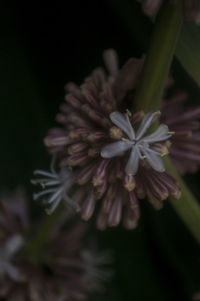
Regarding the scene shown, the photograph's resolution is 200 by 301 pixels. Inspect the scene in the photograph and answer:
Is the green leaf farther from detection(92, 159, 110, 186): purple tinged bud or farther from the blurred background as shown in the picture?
the blurred background

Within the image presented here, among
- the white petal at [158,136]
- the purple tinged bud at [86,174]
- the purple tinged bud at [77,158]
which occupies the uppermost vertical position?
the purple tinged bud at [77,158]

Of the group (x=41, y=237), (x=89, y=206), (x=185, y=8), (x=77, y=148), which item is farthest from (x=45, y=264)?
(x=185, y=8)

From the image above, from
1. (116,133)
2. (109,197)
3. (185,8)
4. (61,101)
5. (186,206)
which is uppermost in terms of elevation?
(61,101)

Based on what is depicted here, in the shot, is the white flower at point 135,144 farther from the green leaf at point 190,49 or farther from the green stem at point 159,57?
the green leaf at point 190,49

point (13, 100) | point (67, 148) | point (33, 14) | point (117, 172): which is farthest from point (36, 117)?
point (117, 172)

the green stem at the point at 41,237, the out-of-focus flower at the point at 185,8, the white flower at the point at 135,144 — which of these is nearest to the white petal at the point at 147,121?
the white flower at the point at 135,144

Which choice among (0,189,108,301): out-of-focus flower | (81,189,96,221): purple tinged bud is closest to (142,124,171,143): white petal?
(81,189,96,221): purple tinged bud

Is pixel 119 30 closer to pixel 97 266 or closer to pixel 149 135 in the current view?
pixel 149 135

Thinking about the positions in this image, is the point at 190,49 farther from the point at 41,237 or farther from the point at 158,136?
the point at 41,237
